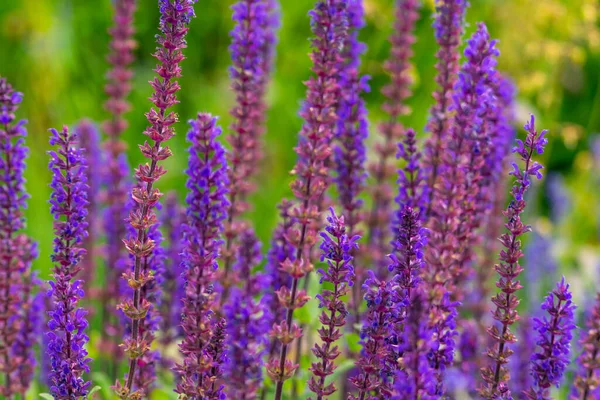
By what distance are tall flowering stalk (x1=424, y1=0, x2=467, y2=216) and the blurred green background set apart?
268cm

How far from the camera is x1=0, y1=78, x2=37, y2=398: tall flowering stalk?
285cm

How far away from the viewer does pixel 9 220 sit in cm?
287

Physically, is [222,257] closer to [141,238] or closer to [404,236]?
[141,238]

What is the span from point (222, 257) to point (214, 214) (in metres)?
0.99

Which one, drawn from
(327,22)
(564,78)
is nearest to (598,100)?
(564,78)

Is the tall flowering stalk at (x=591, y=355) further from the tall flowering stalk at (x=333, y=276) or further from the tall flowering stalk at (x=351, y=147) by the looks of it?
the tall flowering stalk at (x=351, y=147)

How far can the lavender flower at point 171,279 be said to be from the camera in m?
3.71

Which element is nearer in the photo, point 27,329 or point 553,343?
point 553,343

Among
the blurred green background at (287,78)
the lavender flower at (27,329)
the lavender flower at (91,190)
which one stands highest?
the blurred green background at (287,78)

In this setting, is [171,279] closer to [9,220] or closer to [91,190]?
[9,220]

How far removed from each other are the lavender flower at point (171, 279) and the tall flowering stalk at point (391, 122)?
0.91m

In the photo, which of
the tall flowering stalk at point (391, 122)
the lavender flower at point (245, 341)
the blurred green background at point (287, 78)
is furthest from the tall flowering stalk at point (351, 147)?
the blurred green background at point (287, 78)

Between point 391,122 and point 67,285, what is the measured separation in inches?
83.0

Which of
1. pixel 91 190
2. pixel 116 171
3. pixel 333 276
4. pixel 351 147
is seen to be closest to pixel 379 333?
pixel 333 276
